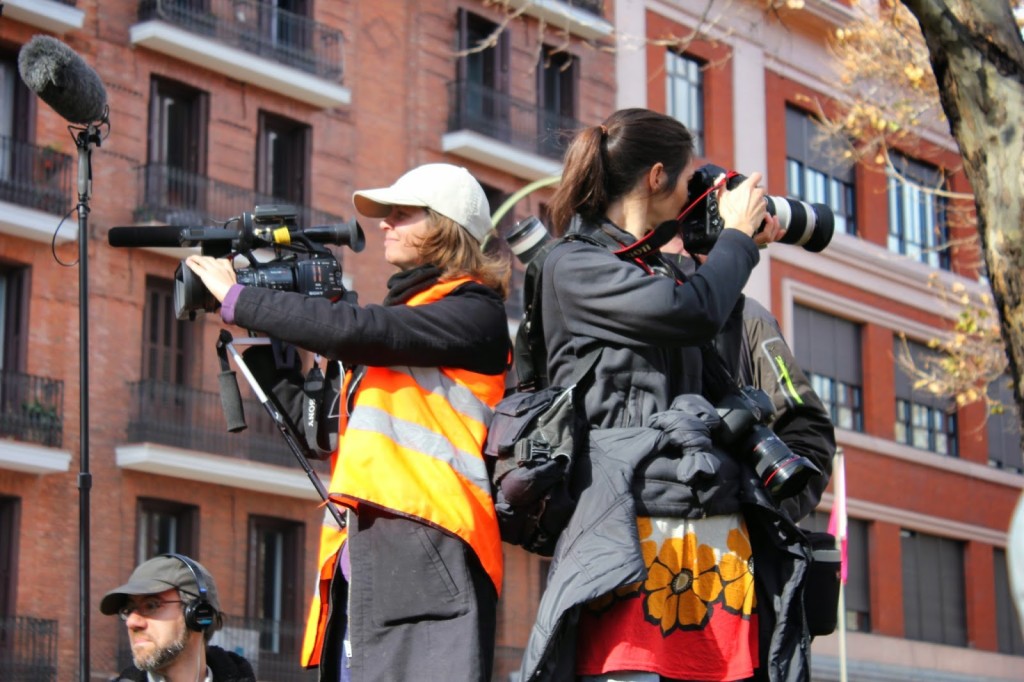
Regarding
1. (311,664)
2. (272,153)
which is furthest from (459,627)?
(272,153)

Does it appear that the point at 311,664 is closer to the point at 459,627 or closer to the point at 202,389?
the point at 459,627

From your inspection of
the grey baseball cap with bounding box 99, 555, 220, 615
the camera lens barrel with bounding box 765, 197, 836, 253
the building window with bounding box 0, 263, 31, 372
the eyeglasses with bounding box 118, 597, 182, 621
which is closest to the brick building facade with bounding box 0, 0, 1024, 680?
the building window with bounding box 0, 263, 31, 372

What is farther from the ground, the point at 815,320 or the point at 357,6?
the point at 357,6

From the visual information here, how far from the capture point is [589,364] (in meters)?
4.46

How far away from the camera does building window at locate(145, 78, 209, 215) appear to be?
25.7 metres

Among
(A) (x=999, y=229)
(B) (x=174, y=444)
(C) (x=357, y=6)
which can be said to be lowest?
(A) (x=999, y=229)

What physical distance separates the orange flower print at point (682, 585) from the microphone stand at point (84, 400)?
8.30 ft

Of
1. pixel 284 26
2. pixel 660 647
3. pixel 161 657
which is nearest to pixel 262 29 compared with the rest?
pixel 284 26

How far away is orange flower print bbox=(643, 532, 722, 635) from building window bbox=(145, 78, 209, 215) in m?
21.9

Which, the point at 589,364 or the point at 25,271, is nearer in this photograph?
the point at 589,364

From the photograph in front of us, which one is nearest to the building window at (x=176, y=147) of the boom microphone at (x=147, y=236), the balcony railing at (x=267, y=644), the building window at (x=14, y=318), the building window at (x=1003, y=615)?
the building window at (x=14, y=318)

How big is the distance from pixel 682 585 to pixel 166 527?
21.8 meters

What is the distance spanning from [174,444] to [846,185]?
16.3 m

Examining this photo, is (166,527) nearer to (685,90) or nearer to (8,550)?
(8,550)
